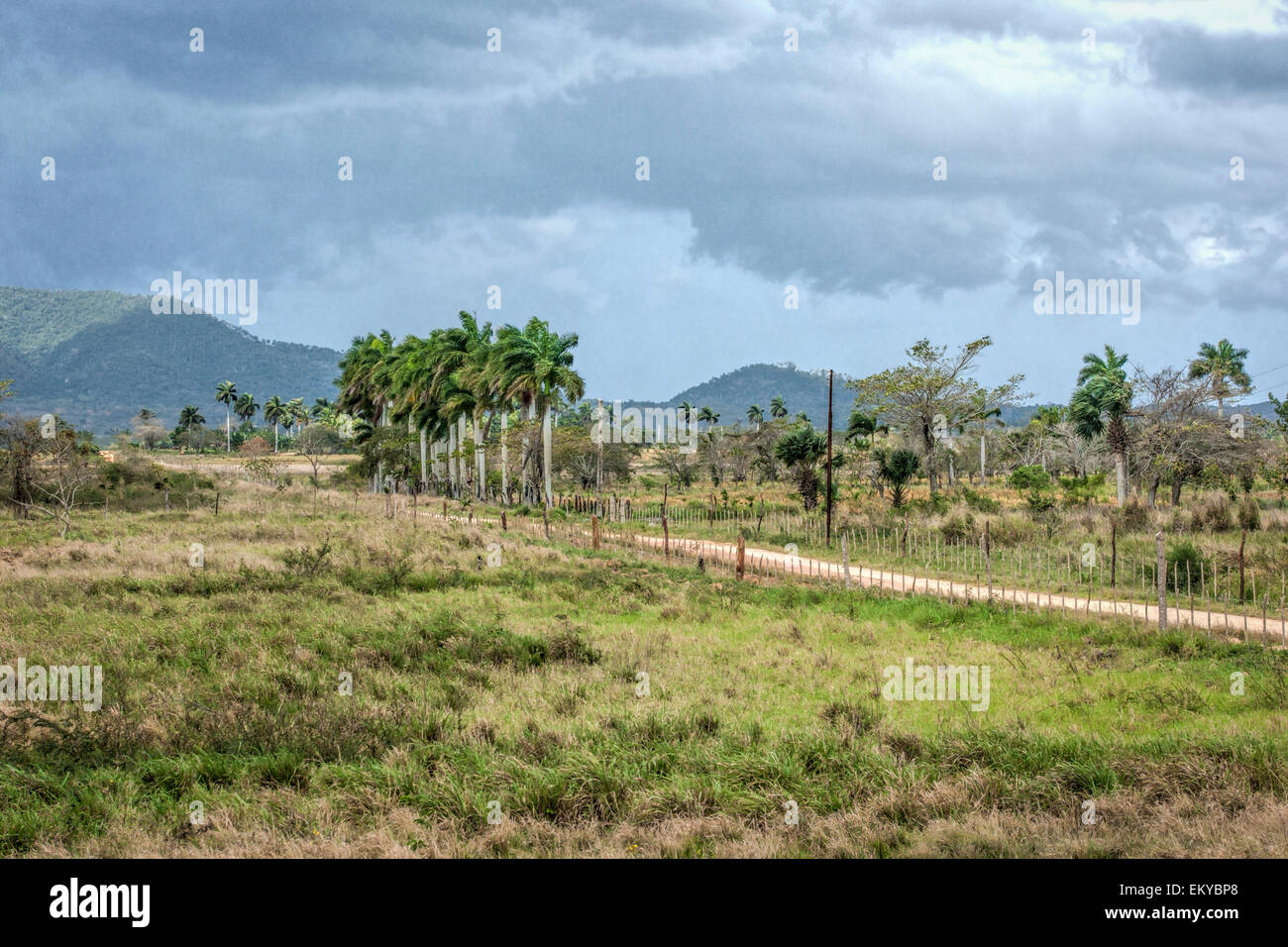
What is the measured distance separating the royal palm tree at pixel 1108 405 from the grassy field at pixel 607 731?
99.9 feet

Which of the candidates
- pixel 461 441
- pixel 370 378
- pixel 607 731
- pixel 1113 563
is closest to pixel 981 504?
pixel 1113 563

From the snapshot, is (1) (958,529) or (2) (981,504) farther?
(2) (981,504)

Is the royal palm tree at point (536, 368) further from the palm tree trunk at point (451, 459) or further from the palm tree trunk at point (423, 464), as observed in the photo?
the palm tree trunk at point (423, 464)

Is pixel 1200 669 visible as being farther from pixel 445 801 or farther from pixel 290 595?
pixel 290 595

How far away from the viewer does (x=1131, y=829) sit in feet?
22.4

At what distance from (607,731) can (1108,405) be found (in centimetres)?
4380

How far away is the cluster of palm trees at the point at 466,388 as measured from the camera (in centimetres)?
5197

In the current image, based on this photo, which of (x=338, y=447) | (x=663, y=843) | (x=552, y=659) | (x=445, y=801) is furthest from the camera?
(x=338, y=447)

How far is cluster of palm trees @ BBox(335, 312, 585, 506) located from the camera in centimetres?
5197

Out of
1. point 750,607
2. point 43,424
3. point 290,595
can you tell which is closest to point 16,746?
point 290,595

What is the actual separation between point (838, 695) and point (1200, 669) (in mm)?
5864

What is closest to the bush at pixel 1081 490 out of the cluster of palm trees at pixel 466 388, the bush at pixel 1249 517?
the bush at pixel 1249 517

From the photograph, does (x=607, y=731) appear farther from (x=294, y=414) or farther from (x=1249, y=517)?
(x=294, y=414)

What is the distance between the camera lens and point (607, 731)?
957 cm
